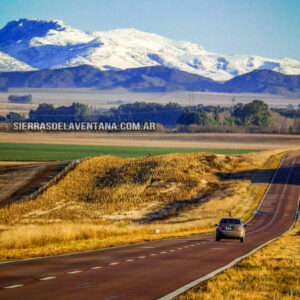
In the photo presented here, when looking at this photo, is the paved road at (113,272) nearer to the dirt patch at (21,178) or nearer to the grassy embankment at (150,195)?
the grassy embankment at (150,195)

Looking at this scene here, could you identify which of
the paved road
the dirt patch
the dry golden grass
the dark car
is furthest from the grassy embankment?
the dry golden grass

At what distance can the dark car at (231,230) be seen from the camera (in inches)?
1512

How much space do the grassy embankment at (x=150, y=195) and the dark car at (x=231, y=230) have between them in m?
3.99

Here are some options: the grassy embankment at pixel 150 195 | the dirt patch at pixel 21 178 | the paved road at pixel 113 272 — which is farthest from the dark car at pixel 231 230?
the dirt patch at pixel 21 178

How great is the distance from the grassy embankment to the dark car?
3989 millimetres

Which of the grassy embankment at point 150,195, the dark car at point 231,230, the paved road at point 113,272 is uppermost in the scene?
the paved road at point 113,272

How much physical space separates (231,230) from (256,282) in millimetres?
20680

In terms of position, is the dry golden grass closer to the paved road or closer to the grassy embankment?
the paved road

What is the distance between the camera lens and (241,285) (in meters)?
17.4

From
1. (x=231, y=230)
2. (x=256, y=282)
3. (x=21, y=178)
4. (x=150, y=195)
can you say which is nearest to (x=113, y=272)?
(x=256, y=282)

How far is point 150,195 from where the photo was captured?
89688 millimetres

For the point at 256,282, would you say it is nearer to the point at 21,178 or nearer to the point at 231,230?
the point at 231,230

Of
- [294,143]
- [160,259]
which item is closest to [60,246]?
[160,259]

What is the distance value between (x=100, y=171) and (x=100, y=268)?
82460 millimetres
